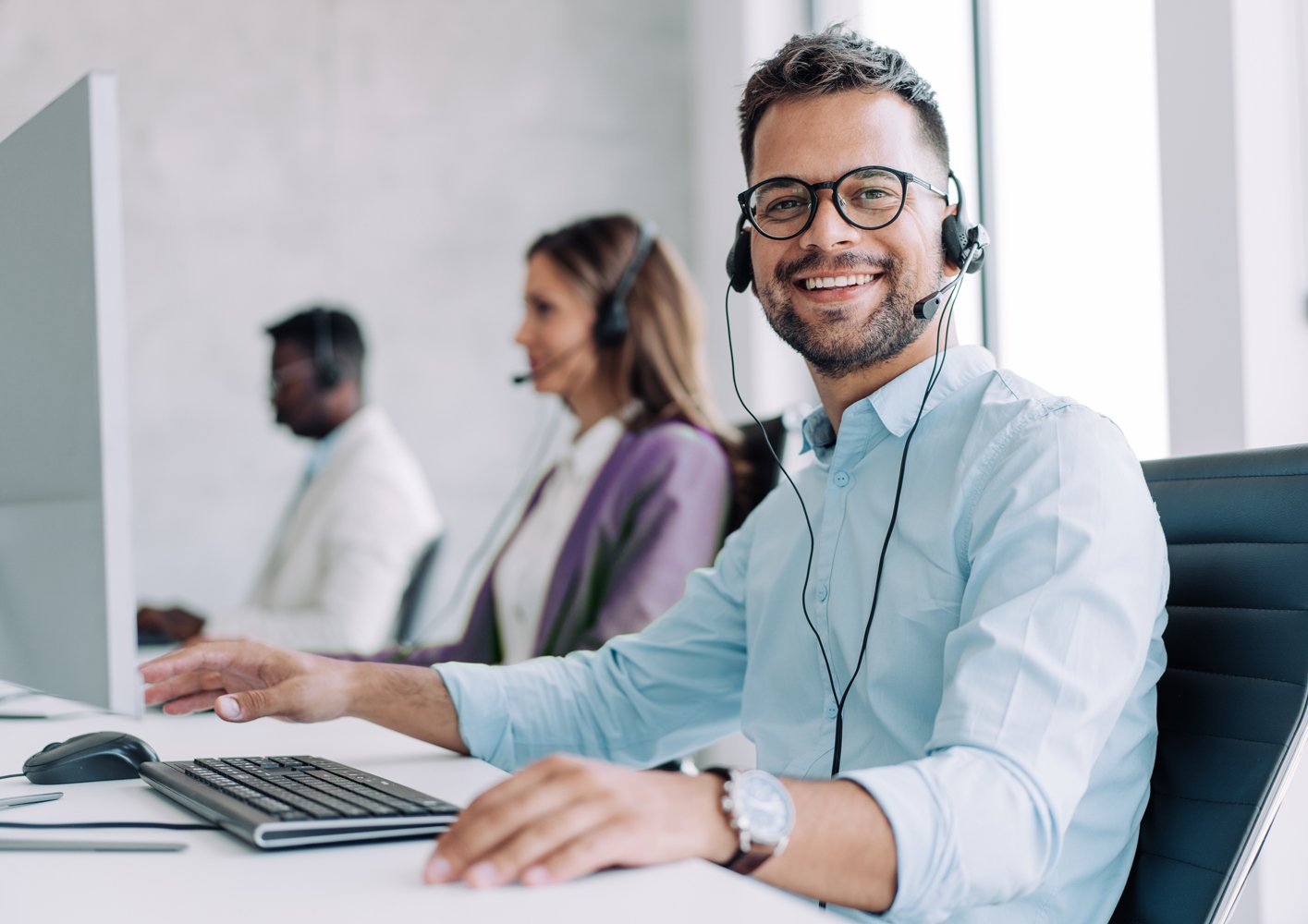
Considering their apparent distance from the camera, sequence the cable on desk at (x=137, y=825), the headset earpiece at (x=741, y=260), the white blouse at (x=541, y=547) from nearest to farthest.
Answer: the cable on desk at (x=137, y=825) → the headset earpiece at (x=741, y=260) → the white blouse at (x=541, y=547)

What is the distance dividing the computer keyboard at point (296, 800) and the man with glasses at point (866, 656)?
94mm

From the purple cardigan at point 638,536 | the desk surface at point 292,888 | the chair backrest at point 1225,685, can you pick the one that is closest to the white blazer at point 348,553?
the purple cardigan at point 638,536

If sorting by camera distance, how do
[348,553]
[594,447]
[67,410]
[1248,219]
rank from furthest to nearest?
[348,553]
[594,447]
[1248,219]
[67,410]

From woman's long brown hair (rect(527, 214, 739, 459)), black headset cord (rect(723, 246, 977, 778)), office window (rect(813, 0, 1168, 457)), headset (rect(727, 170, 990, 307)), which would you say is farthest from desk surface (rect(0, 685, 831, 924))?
office window (rect(813, 0, 1168, 457))

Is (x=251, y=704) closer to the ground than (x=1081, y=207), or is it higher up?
closer to the ground

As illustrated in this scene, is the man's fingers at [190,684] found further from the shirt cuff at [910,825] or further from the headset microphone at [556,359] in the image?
the headset microphone at [556,359]

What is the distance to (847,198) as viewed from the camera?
4.25ft

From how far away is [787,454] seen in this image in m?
2.04

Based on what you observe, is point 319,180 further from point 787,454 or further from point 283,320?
point 787,454

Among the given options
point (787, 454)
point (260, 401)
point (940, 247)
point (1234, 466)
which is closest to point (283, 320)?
point (260, 401)

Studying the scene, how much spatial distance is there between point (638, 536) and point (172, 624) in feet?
4.09

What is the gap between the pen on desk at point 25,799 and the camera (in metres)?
0.99

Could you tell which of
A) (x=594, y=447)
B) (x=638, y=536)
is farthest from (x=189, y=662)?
(x=594, y=447)

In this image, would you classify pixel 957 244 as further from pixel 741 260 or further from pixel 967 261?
pixel 741 260
